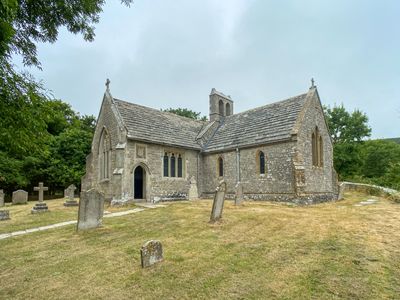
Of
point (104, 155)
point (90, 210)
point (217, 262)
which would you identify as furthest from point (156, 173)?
point (217, 262)

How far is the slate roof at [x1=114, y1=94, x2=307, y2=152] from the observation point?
19.2 meters

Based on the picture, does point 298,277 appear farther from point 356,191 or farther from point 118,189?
point 356,191

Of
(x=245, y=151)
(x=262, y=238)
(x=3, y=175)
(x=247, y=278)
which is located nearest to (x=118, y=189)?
(x=245, y=151)

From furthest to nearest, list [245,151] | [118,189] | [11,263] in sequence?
[245,151] → [118,189] → [11,263]

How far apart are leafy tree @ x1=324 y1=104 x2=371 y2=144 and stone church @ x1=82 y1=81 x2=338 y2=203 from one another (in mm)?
21002

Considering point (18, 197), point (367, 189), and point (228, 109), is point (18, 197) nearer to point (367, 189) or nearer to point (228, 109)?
point (228, 109)

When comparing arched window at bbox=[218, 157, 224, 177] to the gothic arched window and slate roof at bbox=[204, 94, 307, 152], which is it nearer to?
slate roof at bbox=[204, 94, 307, 152]

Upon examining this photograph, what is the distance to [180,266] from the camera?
6559 mm

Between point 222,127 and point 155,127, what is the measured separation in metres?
6.93

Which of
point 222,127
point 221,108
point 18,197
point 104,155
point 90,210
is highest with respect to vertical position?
point 221,108

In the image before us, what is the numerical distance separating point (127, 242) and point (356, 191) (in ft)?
70.2

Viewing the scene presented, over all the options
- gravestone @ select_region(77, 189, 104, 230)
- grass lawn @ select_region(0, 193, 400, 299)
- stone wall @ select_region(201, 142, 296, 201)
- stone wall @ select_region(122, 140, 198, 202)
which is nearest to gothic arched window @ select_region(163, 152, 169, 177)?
stone wall @ select_region(122, 140, 198, 202)

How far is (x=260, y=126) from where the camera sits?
2089 centimetres

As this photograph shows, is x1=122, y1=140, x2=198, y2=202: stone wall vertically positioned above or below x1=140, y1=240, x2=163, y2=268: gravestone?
above
